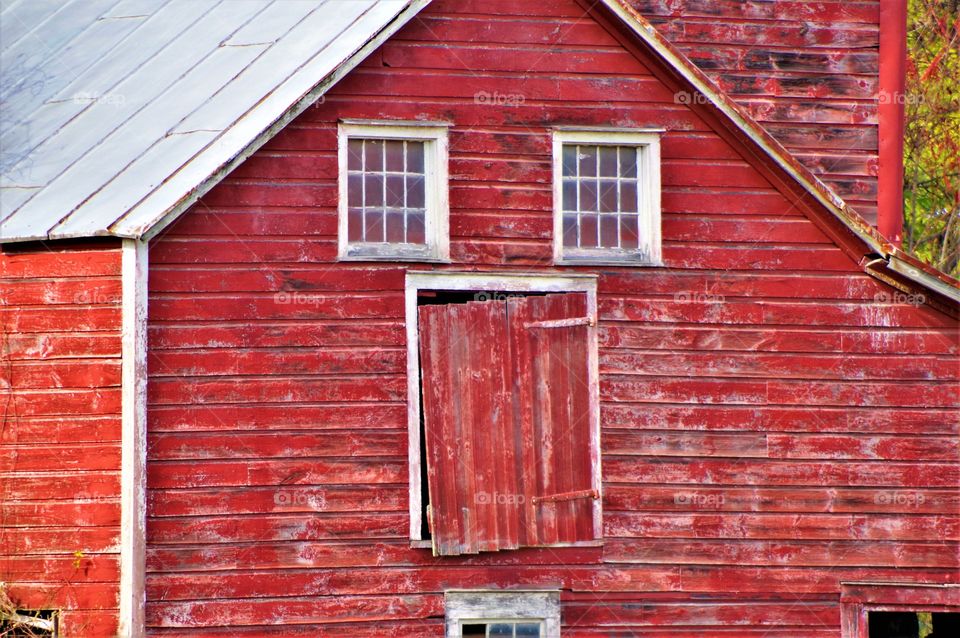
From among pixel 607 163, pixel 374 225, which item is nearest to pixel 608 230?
pixel 607 163

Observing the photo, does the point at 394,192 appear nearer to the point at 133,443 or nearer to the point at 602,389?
the point at 602,389

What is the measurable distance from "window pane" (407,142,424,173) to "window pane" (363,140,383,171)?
241 mm

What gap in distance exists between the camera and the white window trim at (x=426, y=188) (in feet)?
39.8

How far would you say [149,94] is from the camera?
13367 millimetres

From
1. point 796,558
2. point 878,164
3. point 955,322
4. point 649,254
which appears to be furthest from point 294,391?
point 878,164

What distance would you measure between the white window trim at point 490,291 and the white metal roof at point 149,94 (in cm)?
182

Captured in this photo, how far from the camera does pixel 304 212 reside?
1205cm

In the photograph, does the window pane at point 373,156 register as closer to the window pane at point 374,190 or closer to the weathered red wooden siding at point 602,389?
the window pane at point 374,190

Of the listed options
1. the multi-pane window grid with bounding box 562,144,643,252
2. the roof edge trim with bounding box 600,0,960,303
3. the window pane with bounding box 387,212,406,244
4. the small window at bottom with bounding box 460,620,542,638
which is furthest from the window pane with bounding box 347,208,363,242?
the small window at bottom with bounding box 460,620,542,638

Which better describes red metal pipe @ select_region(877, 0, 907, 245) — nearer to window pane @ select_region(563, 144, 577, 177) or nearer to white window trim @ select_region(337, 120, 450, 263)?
window pane @ select_region(563, 144, 577, 177)

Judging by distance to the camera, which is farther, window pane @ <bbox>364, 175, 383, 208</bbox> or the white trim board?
window pane @ <bbox>364, 175, 383, 208</bbox>

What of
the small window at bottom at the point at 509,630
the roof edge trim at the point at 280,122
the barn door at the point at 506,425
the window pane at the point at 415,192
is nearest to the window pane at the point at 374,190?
the window pane at the point at 415,192

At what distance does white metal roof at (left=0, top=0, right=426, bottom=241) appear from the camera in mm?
11797

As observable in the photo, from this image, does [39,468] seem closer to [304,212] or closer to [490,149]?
[304,212]
